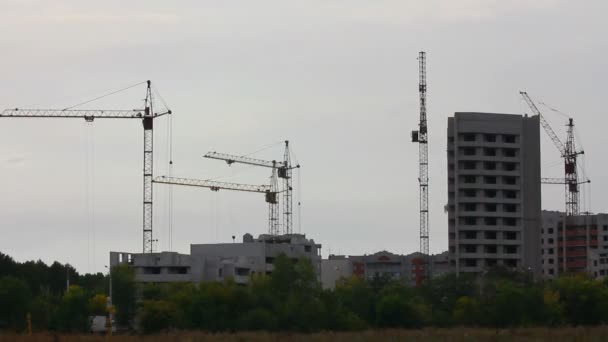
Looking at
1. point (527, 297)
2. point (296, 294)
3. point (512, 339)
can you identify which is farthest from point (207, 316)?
point (512, 339)

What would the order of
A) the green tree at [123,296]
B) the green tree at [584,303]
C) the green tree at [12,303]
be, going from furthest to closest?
the green tree at [123,296], the green tree at [584,303], the green tree at [12,303]

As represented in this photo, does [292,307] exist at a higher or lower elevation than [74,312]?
higher

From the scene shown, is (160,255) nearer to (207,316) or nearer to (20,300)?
(20,300)

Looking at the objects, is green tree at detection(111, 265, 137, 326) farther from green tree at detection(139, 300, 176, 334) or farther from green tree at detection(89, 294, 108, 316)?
green tree at detection(139, 300, 176, 334)

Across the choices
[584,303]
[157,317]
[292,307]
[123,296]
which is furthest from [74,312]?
[584,303]

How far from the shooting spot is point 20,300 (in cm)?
13562

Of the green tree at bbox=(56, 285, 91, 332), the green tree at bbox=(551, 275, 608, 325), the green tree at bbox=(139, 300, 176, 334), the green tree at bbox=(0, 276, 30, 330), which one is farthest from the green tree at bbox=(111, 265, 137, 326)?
the green tree at bbox=(551, 275, 608, 325)

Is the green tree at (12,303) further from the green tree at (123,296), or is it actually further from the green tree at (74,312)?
the green tree at (123,296)

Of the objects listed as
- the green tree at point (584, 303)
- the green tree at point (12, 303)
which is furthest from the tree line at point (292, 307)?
the green tree at point (584, 303)

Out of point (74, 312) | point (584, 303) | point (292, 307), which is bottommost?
point (74, 312)

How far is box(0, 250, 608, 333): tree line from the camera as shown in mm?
119812

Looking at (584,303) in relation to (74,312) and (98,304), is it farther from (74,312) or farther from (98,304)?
(74,312)

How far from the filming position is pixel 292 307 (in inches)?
4872

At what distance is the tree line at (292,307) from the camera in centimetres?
11981
